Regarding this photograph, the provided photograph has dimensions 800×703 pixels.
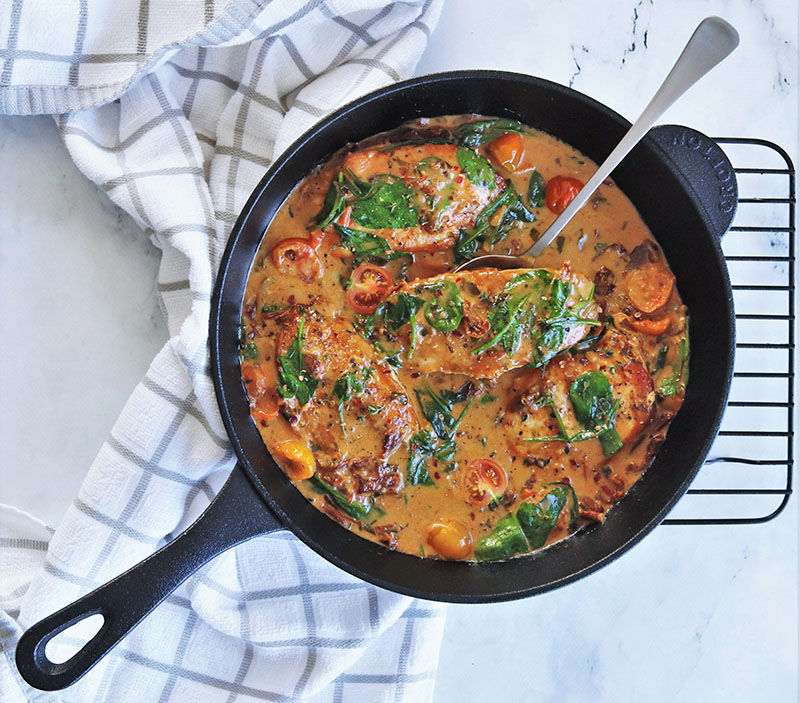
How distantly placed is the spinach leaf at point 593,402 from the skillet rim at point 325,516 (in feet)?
1.17

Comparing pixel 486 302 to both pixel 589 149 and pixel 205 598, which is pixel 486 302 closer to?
pixel 589 149

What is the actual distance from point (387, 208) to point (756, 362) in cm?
186

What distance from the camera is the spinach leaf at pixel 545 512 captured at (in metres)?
3.39

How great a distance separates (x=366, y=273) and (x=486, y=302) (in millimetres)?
476

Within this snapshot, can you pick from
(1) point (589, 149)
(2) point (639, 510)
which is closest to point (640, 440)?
(2) point (639, 510)

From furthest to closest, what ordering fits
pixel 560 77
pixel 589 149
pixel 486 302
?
pixel 560 77 → pixel 589 149 → pixel 486 302

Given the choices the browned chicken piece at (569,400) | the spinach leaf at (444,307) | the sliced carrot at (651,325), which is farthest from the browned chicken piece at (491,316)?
the sliced carrot at (651,325)

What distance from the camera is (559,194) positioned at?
3.43 meters

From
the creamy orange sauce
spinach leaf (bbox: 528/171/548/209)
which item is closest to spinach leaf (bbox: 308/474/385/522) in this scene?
the creamy orange sauce

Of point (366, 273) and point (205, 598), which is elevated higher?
point (366, 273)

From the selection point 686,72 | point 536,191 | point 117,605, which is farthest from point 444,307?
point 117,605

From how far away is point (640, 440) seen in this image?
3.51 meters

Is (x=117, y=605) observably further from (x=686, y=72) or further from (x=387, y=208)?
(x=686, y=72)

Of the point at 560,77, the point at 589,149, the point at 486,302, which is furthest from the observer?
the point at 560,77
